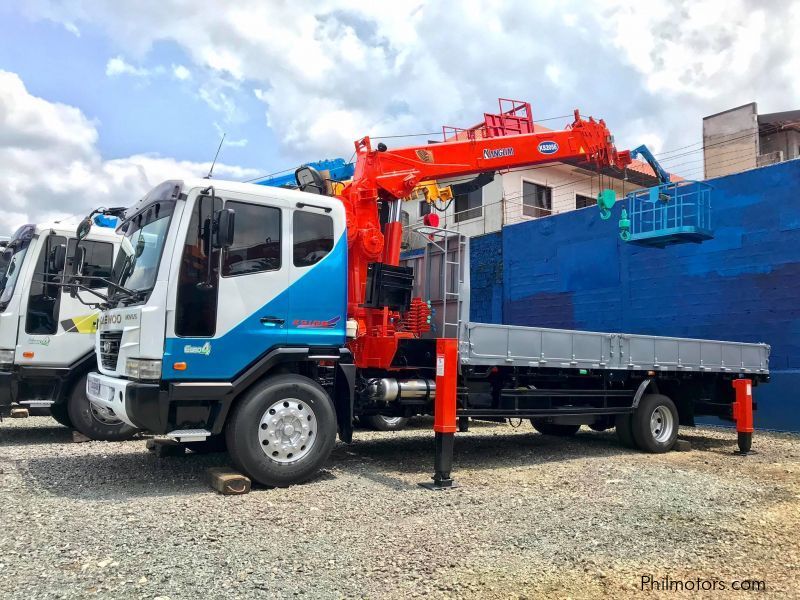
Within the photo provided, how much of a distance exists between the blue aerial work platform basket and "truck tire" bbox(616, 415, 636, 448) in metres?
4.56

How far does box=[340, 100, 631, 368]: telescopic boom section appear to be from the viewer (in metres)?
7.77

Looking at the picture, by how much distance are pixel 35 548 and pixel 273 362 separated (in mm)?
2627

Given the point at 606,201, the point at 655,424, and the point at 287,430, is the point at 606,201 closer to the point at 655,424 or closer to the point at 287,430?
the point at 655,424

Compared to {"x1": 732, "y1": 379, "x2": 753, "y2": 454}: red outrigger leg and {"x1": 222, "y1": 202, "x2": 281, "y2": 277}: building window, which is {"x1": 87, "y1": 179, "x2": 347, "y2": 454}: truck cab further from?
{"x1": 732, "y1": 379, "x2": 753, "y2": 454}: red outrigger leg

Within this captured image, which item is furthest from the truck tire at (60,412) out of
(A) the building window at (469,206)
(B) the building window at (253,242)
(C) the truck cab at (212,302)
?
(A) the building window at (469,206)

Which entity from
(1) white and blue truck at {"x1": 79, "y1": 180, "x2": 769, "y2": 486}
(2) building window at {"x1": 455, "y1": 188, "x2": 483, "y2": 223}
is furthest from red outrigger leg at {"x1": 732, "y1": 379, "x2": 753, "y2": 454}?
(2) building window at {"x1": 455, "y1": 188, "x2": 483, "y2": 223}

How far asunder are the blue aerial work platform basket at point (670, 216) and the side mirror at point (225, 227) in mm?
9113

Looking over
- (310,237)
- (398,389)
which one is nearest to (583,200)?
(398,389)

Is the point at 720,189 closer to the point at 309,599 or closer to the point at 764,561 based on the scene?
the point at 764,561

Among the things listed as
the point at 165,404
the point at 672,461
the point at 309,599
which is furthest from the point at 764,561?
the point at 165,404

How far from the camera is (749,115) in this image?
19.8 metres

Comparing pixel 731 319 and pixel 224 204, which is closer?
pixel 224 204

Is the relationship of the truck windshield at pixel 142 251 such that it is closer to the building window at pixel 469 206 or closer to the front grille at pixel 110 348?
the front grille at pixel 110 348

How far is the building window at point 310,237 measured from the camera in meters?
6.77
